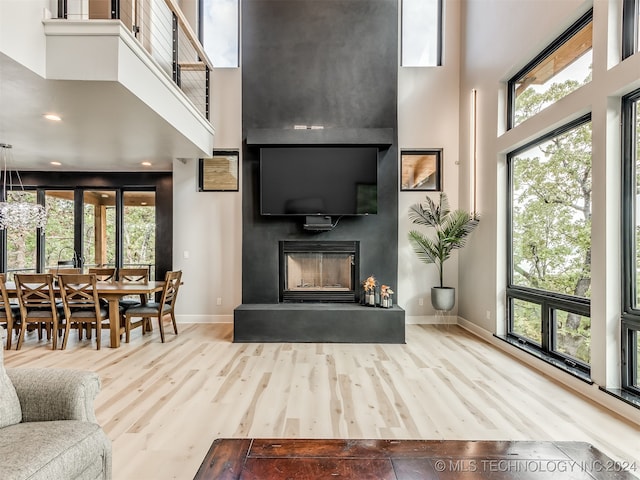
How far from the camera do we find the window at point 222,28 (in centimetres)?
595

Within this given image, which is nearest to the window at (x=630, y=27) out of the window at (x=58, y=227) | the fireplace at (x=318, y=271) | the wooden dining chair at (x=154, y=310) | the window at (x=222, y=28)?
the fireplace at (x=318, y=271)

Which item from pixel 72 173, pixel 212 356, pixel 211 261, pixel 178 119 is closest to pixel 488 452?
pixel 212 356

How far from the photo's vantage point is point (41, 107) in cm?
346

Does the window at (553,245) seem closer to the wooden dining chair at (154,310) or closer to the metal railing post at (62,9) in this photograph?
the wooden dining chair at (154,310)

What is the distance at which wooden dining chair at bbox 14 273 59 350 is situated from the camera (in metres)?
4.35

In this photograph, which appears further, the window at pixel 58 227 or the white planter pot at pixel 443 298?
the window at pixel 58 227

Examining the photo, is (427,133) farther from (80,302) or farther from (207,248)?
(80,302)

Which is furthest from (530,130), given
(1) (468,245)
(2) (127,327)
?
(2) (127,327)

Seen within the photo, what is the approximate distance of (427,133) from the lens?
19.2ft

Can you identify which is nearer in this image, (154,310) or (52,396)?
(52,396)

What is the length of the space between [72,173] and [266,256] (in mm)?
4302

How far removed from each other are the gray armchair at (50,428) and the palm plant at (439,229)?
4722 millimetres

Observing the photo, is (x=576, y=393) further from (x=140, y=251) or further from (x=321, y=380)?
(x=140, y=251)

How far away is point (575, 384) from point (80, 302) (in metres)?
5.50
